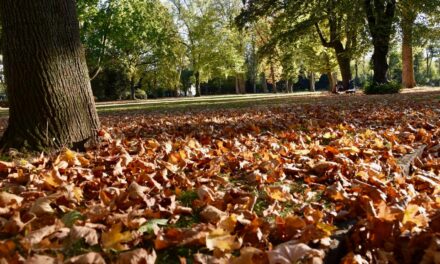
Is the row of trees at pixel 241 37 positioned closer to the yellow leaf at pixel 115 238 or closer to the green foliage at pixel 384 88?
the green foliage at pixel 384 88

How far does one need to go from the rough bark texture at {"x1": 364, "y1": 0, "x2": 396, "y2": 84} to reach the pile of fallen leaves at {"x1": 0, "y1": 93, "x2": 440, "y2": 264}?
14550mm

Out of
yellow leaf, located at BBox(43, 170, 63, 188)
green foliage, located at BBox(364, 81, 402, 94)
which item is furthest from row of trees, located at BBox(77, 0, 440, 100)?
yellow leaf, located at BBox(43, 170, 63, 188)

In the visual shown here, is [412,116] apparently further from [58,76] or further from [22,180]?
[22,180]

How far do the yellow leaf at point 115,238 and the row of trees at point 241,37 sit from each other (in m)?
14.1

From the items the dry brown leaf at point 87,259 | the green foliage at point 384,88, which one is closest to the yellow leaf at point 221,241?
the dry brown leaf at point 87,259

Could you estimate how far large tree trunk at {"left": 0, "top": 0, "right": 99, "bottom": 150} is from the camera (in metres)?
4.29

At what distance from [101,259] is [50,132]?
301 centimetres

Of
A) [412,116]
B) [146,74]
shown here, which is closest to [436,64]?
[146,74]

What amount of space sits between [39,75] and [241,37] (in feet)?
169

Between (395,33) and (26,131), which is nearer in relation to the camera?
(26,131)

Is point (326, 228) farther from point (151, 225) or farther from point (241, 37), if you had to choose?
point (241, 37)

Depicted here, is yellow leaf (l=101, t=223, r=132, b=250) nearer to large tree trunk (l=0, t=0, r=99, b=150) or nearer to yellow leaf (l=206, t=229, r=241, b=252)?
yellow leaf (l=206, t=229, r=241, b=252)

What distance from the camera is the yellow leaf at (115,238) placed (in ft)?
6.12

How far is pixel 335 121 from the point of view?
6875 millimetres
